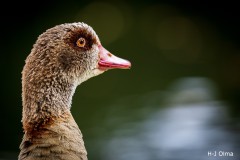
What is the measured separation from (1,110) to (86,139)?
152 cm

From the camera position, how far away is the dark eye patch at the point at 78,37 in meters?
3.13

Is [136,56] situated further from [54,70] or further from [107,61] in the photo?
[54,70]

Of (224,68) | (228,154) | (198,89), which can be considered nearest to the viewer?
(228,154)

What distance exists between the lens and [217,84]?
8461 mm

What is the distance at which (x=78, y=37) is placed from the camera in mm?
3186

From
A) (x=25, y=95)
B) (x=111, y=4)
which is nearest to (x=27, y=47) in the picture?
(x=111, y=4)

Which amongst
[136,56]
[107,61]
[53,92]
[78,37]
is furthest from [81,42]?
[136,56]

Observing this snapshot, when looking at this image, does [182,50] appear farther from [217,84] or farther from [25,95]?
[25,95]

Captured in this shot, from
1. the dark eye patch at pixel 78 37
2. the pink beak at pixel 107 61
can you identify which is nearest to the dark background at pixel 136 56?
the pink beak at pixel 107 61

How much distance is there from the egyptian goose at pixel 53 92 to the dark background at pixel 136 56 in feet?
11.6

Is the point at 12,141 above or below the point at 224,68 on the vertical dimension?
below

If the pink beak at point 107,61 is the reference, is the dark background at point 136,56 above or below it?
above

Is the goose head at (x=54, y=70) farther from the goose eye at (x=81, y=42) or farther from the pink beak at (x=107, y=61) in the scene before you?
the pink beak at (x=107, y=61)

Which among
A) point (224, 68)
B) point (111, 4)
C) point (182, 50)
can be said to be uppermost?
point (111, 4)
